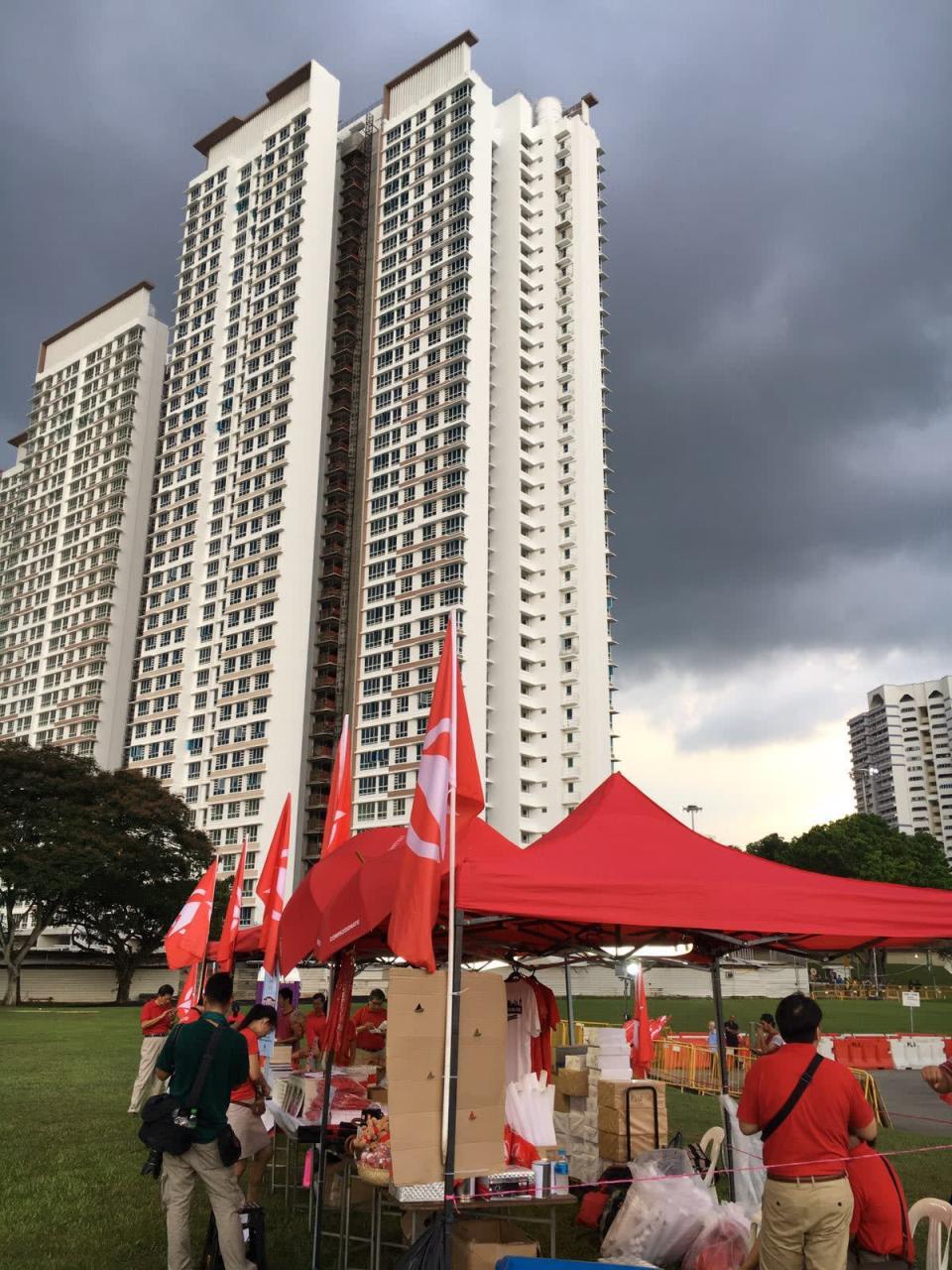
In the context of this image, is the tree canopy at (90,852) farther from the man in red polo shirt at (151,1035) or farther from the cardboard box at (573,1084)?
the cardboard box at (573,1084)

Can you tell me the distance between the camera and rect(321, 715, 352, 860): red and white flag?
13117 millimetres

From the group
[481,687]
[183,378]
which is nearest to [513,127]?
[183,378]

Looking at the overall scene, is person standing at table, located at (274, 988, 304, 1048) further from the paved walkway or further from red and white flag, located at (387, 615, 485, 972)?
the paved walkway

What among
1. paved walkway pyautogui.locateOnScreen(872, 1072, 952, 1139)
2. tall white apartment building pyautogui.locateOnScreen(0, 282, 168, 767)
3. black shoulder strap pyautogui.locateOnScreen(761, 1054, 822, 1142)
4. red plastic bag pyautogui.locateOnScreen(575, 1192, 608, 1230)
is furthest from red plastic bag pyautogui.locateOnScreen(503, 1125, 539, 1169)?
tall white apartment building pyautogui.locateOnScreen(0, 282, 168, 767)

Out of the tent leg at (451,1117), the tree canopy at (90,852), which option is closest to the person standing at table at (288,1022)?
the tent leg at (451,1117)

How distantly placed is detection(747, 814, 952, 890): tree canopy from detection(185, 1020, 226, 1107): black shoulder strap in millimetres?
84015

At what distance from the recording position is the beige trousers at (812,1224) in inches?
201

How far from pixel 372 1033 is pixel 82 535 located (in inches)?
4187

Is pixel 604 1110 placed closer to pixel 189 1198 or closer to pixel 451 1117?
pixel 451 1117

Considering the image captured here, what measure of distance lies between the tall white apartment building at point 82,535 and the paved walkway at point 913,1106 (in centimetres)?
8728

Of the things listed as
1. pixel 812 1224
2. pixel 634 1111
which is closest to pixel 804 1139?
pixel 812 1224

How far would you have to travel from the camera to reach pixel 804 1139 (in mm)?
5172

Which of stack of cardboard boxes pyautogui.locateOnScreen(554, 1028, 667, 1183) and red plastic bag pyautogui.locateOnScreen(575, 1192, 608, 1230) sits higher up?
stack of cardboard boxes pyautogui.locateOnScreen(554, 1028, 667, 1183)

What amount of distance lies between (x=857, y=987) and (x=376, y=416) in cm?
6265
